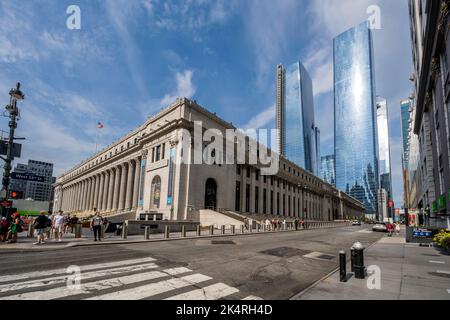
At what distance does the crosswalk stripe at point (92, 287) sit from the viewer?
5.20m

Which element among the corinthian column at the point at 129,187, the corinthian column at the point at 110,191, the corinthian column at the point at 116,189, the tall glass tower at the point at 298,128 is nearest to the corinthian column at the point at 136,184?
the corinthian column at the point at 129,187

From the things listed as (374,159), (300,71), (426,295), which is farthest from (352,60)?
(426,295)

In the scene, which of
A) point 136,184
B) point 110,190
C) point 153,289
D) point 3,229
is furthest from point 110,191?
point 153,289

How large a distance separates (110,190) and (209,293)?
61.0m

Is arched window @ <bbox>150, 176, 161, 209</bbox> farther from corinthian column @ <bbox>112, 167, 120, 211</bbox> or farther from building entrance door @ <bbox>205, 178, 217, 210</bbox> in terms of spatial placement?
corinthian column @ <bbox>112, 167, 120, 211</bbox>

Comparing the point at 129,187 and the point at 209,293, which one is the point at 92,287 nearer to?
the point at 209,293

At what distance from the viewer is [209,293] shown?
18.9 ft

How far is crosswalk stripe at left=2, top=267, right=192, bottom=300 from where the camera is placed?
5195mm

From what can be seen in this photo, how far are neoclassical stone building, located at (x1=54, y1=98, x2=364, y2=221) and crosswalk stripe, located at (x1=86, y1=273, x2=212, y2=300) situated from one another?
51.5 feet

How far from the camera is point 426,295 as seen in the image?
19.0 feet

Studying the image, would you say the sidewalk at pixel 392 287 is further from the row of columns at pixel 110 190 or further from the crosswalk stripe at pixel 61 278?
the row of columns at pixel 110 190

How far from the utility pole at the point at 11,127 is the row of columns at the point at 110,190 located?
111ft
